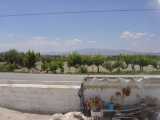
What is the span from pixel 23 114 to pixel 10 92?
107 cm

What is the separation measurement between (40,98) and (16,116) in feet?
3.97

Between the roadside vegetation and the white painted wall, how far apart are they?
64.0 ft

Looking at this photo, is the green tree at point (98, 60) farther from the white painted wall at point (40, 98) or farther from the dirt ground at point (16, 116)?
the dirt ground at point (16, 116)

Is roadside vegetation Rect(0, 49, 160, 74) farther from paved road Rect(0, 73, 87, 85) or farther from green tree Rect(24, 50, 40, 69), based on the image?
paved road Rect(0, 73, 87, 85)

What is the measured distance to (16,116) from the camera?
12766 mm

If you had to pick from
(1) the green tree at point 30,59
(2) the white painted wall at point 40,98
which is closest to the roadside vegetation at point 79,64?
(1) the green tree at point 30,59

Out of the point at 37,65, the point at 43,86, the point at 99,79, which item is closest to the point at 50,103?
the point at 43,86

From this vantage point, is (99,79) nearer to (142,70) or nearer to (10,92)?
(10,92)

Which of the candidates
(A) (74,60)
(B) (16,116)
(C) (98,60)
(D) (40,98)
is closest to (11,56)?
(A) (74,60)

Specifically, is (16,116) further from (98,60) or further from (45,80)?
(98,60)

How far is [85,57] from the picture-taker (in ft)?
123

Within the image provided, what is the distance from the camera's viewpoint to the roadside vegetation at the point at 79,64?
34344mm

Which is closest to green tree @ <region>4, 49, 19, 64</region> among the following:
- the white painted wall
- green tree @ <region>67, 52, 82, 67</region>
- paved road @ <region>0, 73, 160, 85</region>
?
green tree @ <region>67, 52, 82, 67</region>

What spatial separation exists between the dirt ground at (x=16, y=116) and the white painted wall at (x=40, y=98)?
37 cm
